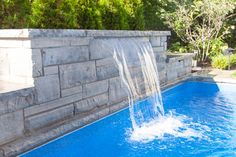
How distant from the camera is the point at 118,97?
17.4 feet

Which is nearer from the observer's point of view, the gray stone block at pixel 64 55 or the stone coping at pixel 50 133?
the stone coping at pixel 50 133

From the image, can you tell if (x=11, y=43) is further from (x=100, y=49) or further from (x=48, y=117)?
(x=100, y=49)

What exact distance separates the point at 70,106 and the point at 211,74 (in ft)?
17.7

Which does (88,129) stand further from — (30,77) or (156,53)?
(156,53)

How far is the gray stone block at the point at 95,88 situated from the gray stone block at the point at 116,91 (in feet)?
0.56

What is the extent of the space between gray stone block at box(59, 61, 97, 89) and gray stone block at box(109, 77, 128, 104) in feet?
1.74

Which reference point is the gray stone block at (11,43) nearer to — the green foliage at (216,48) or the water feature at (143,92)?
the water feature at (143,92)

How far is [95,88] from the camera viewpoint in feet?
15.4

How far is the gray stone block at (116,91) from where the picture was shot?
5094mm

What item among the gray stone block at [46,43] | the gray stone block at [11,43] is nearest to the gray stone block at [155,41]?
the gray stone block at [46,43]

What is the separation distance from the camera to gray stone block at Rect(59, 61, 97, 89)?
4051mm

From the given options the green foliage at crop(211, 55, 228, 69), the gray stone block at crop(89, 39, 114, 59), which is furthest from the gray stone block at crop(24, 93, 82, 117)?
the green foliage at crop(211, 55, 228, 69)

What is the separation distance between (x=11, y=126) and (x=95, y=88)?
1637 mm

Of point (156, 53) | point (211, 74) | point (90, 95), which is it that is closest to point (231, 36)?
point (211, 74)
